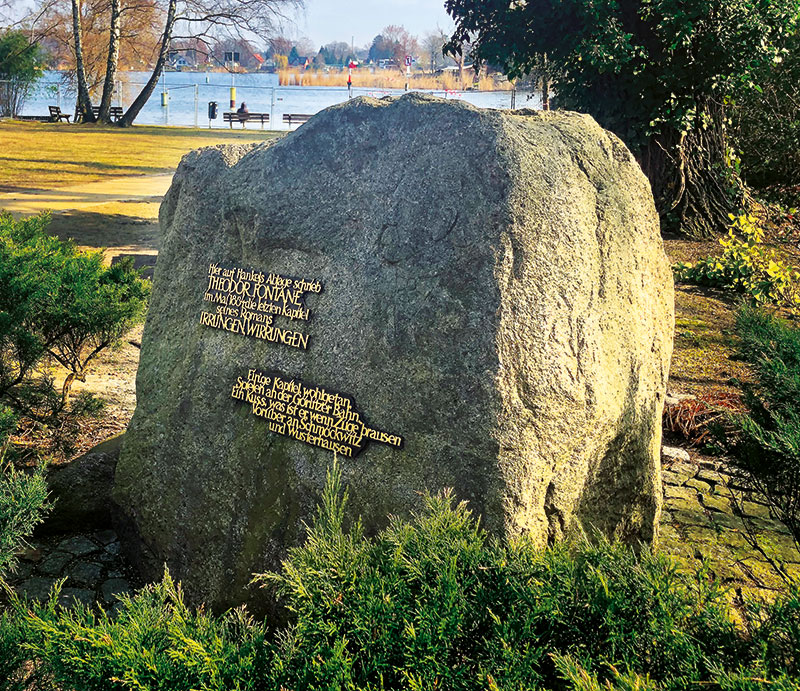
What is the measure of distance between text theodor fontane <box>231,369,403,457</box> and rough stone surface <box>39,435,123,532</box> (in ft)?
4.41

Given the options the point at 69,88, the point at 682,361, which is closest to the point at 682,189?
the point at 682,361

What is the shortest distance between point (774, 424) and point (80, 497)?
3464 mm

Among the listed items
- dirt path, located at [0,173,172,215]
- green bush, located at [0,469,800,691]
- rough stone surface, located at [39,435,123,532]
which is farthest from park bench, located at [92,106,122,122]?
green bush, located at [0,469,800,691]

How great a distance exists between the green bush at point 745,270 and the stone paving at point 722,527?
2.96m

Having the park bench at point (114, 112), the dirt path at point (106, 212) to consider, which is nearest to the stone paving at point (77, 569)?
the dirt path at point (106, 212)

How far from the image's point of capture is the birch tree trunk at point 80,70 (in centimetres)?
2666

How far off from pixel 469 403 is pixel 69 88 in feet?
106

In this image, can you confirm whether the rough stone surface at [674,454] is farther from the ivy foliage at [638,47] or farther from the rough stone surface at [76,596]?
the ivy foliage at [638,47]

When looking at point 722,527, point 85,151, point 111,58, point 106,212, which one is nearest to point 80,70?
point 111,58

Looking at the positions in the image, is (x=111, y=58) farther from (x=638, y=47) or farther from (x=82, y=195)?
(x=638, y=47)

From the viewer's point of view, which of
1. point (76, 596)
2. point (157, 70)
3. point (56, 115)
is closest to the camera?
point (76, 596)

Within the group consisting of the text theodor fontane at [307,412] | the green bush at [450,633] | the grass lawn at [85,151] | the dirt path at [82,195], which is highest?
the grass lawn at [85,151]

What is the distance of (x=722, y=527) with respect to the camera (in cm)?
444

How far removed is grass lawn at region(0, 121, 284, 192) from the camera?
16438 millimetres
